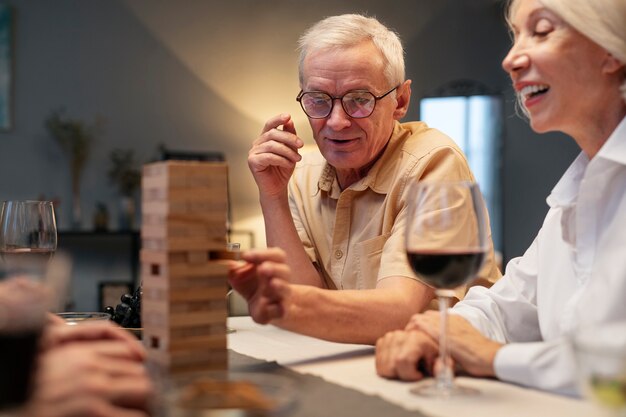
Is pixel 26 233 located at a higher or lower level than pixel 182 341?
higher

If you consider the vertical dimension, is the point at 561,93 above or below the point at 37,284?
above

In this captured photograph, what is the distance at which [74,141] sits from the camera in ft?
18.6

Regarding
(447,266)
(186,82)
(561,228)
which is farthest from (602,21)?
(186,82)

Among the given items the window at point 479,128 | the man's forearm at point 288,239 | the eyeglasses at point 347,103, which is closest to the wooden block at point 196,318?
the man's forearm at point 288,239

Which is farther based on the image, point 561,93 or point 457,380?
point 561,93

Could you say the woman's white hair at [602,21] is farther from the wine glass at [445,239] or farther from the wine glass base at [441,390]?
the wine glass base at [441,390]

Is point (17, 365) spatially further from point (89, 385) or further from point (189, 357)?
point (189, 357)

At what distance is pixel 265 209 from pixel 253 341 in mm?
692

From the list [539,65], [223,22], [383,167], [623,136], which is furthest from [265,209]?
[223,22]

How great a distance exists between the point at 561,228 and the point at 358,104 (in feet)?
2.76

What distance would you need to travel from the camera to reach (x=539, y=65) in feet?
5.10

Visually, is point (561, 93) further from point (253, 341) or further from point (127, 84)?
point (127, 84)

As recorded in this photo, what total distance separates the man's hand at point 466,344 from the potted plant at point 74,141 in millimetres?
4679

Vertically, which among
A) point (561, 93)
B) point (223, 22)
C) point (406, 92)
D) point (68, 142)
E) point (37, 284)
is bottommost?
point (37, 284)
